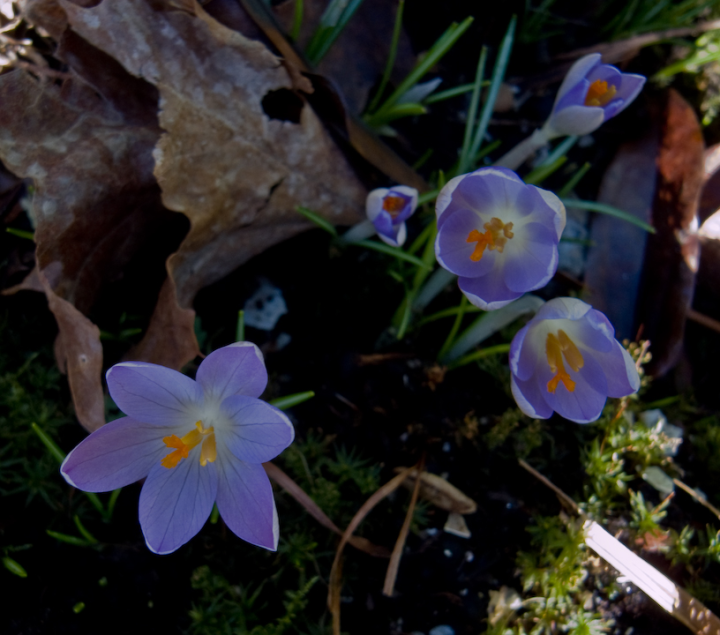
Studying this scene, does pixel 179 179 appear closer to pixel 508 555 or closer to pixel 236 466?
pixel 236 466

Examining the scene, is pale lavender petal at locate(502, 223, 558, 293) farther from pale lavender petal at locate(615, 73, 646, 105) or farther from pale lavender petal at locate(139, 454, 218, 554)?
pale lavender petal at locate(139, 454, 218, 554)

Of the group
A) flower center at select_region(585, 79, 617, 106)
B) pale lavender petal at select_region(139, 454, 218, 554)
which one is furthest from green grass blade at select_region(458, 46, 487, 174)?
pale lavender petal at select_region(139, 454, 218, 554)

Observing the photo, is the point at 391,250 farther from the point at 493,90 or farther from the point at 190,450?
the point at 190,450

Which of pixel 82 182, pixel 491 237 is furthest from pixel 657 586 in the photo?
pixel 82 182

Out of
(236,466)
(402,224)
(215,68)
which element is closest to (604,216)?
(402,224)

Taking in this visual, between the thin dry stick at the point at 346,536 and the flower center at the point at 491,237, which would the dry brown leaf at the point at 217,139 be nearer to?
the flower center at the point at 491,237

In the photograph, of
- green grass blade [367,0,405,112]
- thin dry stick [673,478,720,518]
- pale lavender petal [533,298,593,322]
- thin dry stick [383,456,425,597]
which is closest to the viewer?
pale lavender petal [533,298,593,322]

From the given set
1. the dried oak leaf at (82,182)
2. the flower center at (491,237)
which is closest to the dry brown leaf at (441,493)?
the flower center at (491,237)
